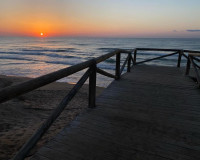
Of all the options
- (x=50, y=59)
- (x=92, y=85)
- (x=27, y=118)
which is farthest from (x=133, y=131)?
(x=50, y=59)

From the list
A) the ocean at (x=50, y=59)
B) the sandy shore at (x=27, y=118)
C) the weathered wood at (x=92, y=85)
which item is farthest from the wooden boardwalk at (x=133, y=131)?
the ocean at (x=50, y=59)

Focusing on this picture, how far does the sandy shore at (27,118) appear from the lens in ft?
14.2

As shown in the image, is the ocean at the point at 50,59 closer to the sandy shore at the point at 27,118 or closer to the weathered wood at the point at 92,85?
the sandy shore at the point at 27,118

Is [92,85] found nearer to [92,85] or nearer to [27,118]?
[92,85]

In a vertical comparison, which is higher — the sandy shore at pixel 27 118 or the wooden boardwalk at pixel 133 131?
the wooden boardwalk at pixel 133 131

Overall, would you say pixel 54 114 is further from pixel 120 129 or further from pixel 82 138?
pixel 120 129

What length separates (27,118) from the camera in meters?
6.01

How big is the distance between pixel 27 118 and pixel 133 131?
4.56 metres

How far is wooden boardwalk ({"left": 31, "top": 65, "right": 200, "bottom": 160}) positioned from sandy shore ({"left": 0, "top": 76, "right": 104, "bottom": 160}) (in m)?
2.04

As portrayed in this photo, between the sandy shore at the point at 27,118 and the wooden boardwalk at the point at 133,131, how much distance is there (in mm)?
2040

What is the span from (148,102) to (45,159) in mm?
2886

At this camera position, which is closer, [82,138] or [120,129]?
[82,138]

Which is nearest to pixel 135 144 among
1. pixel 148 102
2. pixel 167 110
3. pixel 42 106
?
pixel 167 110

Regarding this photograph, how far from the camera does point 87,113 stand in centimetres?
337
